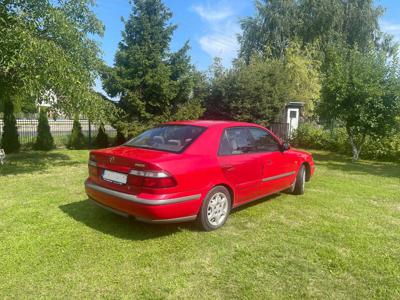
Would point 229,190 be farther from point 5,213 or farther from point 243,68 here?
point 243,68

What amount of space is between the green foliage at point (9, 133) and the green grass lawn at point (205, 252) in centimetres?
764

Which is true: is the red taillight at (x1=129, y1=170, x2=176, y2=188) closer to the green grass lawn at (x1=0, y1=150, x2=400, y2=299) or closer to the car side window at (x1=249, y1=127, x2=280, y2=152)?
the green grass lawn at (x1=0, y1=150, x2=400, y2=299)

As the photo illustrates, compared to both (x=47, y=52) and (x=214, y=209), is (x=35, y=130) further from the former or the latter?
(x=214, y=209)

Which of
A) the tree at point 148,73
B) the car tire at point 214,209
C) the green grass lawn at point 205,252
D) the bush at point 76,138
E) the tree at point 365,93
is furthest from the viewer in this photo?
the bush at point 76,138

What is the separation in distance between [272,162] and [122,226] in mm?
2530

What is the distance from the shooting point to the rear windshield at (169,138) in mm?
4367

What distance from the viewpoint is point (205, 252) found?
3750 mm

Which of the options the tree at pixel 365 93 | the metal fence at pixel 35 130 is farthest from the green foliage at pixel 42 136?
the tree at pixel 365 93

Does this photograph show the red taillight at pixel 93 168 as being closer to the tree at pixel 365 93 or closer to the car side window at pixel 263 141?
the car side window at pixel 263 141

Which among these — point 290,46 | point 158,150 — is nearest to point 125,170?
point 158,150

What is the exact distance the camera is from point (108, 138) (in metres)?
15.4

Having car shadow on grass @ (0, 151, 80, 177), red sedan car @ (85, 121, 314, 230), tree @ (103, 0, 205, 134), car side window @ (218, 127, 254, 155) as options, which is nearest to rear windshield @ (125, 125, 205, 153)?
red sedan car @ (85, 121, 314, 230)

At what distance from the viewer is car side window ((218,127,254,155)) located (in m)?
4.61

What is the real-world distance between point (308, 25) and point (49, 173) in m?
24.7
